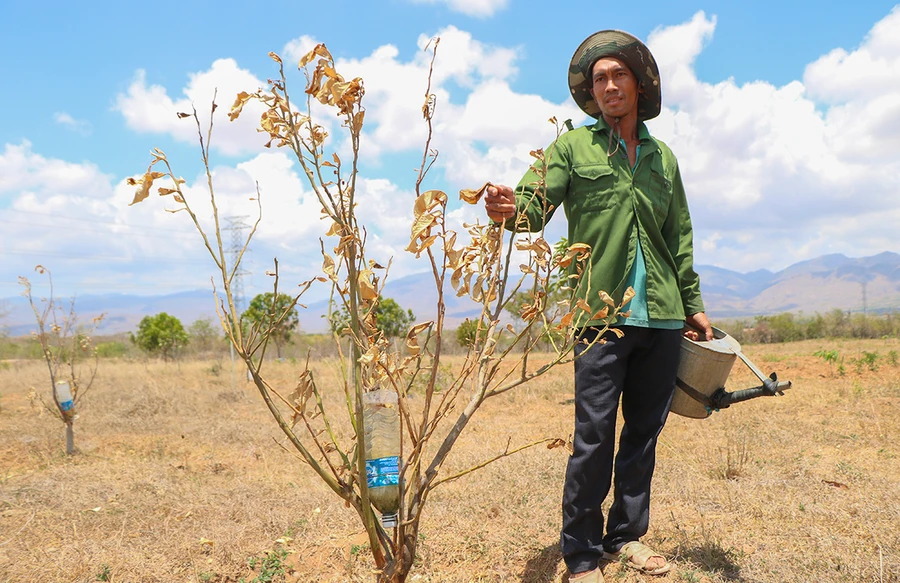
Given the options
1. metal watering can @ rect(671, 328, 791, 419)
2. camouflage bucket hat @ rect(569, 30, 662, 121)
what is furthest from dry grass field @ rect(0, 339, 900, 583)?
camouflage bucket hat @ rect(569, 30, 662, 121)

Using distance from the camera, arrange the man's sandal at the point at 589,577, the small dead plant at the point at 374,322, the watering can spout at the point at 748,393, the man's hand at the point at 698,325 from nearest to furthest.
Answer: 1. the small dead plant at the point at 374,322
2. the man's sandal at the point at 589,577
3. the watering can spout at the point at 748,393
4. the man's hand at the point at 698,325

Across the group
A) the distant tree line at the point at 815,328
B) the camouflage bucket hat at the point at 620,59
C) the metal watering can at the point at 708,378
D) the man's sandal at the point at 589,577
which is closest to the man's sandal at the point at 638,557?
the man's sandal at the point at 589,577

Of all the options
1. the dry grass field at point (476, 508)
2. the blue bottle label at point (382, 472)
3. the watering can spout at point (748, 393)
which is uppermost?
the watering can spout at point (748, 393)

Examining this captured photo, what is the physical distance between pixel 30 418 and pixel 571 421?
22.6 feet

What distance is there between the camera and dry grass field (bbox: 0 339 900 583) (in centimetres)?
254

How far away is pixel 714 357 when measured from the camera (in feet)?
7.78

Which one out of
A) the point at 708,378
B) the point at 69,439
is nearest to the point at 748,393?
the point at 708,378

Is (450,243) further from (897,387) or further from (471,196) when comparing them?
(897,387)

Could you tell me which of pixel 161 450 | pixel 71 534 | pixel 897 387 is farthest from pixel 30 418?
pixel 897 387

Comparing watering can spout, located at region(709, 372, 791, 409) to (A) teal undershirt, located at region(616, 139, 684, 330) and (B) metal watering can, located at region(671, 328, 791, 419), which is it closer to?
(B) metal watering can, located at region(671, 328, 791, 419)

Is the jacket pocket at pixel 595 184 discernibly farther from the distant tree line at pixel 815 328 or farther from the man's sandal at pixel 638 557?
the distant tree line at pixel 815 328

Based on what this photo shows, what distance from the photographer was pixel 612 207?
7.33ft

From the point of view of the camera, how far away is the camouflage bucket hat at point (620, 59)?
7.18ft

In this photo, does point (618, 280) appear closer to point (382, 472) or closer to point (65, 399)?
point (382, 472)
